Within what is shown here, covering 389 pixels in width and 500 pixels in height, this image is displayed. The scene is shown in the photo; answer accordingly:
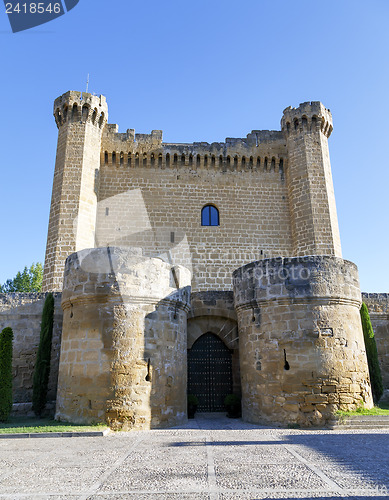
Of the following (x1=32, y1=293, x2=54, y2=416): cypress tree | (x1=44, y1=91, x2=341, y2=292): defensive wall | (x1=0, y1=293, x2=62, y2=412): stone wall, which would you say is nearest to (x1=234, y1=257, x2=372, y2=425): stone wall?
(x1=32, y1=293, x2=54, y2=416): cypress tree

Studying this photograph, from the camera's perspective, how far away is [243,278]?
9836mm

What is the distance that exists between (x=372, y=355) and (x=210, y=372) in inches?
197

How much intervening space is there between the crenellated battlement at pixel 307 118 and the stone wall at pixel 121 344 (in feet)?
42.4

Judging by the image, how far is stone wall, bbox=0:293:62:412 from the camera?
11.3m

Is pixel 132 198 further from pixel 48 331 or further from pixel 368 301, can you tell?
pixel 368 301

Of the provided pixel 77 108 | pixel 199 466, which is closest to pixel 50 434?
pixel 199 466

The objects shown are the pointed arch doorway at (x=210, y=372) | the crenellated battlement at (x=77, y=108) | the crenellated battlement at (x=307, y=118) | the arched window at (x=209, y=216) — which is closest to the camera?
the pointed arch doorway at (x=210, y=372)

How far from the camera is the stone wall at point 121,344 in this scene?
807 cm

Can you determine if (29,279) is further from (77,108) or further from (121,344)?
(121,344)

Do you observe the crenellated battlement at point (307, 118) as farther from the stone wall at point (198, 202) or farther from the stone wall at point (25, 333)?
the stone wall at point (25, 333)

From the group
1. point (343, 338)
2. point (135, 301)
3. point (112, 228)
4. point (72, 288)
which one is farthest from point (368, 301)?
point (112, 228)

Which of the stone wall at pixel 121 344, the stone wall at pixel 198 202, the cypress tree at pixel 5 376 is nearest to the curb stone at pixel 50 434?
the stone wall at pixel 121 344

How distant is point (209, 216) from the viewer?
18781mm

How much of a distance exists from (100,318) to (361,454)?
5467 millimetres
